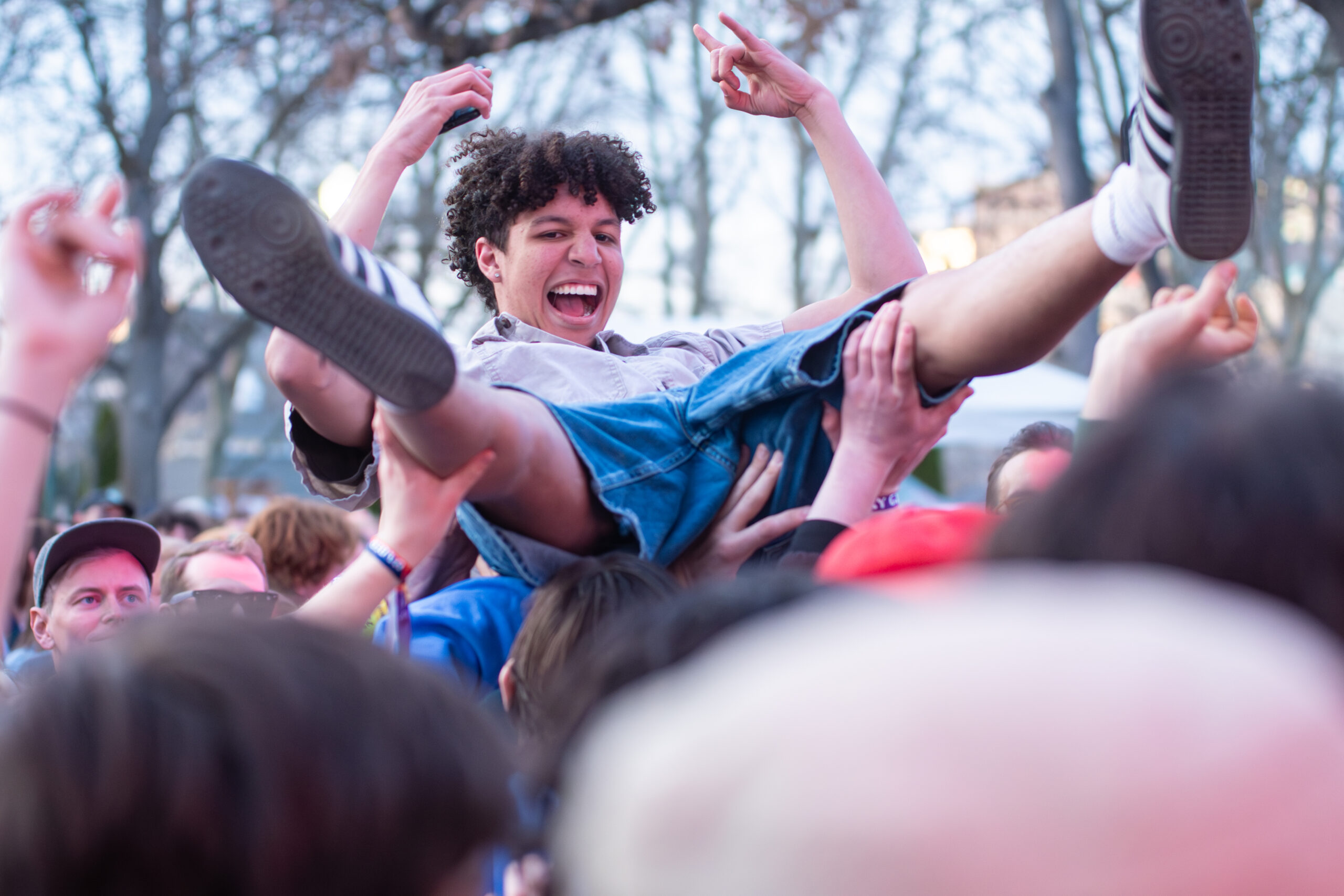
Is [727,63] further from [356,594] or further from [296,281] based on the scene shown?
[356,594]

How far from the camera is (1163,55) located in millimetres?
1769

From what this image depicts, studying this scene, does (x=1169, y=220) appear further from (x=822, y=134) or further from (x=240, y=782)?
(x=240, y=782)

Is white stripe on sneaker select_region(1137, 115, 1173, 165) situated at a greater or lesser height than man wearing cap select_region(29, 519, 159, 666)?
greater

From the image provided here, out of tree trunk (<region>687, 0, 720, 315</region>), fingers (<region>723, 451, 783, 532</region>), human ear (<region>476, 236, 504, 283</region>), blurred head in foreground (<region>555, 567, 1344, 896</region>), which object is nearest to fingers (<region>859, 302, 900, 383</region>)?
fingers (<region>723, 451, 783, 532</region>)

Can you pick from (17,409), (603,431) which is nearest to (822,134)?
(603,431)

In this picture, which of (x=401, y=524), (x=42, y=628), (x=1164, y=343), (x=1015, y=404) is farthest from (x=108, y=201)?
(x=1015, y=404)

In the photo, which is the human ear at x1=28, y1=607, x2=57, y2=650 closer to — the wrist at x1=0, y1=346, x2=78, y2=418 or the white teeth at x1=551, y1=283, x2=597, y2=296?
the white teeth at x1=551, y1=283, x2=597, y2=296

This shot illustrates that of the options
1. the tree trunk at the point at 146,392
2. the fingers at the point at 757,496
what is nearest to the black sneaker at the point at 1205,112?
the fingers at the point at 757,496

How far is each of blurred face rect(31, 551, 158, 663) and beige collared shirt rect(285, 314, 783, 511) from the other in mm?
790

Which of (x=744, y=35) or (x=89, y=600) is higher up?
(x=744, y=35)

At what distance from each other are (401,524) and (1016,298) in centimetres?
103

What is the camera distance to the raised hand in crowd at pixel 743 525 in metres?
2.40

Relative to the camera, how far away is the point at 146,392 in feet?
39.5

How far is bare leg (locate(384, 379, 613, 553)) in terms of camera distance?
1.94m
